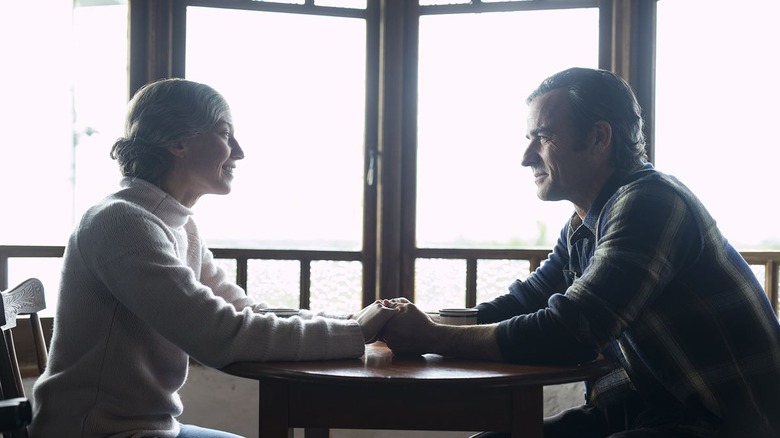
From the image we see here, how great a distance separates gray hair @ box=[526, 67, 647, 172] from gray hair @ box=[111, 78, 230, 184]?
3.01ft

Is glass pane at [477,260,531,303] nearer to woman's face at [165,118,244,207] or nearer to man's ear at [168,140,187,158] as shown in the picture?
woman's face at [165,118,244,207]

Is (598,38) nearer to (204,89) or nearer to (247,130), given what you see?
(247,130)

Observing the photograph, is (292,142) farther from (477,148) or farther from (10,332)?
(10,332)

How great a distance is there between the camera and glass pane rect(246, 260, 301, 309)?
346cm

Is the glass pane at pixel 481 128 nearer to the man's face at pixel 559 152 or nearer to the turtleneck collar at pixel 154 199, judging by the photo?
the man's face at pixel 559 152

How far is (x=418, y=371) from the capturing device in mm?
1471

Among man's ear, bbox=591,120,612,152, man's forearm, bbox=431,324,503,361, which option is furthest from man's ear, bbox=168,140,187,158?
man's ear, bbox=591,120,612,152

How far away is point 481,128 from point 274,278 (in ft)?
3.86

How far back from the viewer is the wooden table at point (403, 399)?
1.41 meters

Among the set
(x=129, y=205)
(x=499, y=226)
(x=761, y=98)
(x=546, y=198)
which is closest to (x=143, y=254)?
(x=129, y=205)

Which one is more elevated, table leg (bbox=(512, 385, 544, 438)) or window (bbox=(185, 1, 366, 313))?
window (bbox=(185, 1, 366, 313))

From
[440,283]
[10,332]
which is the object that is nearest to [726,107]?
[440,283]

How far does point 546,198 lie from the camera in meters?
2.01

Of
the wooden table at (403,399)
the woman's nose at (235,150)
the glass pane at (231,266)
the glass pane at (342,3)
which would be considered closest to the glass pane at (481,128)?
the glass pane at (342,3)
